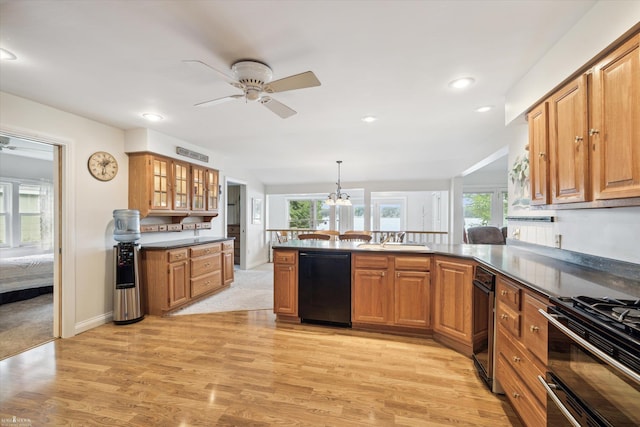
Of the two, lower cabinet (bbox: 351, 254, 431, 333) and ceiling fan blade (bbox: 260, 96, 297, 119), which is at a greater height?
ceiling fan blade (bbox: 260, 96, 297, 119)

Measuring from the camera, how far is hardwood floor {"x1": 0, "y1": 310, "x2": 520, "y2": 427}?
1.77 metres

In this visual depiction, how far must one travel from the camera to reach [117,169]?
11.7 ft

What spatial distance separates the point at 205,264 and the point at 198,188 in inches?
49.5

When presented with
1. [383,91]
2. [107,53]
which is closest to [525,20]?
[383,91]

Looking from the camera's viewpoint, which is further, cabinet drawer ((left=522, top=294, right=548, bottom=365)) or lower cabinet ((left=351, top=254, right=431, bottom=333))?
lower cabinet ((left=351, top=254, right=431, bottom=333))

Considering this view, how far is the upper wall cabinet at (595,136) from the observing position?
1324 mm

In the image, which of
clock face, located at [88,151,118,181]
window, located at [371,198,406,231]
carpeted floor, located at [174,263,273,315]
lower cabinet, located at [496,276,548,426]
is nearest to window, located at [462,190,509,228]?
window, located at [371,198,406,231]

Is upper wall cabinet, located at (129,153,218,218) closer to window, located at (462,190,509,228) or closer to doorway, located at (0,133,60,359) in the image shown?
doorway, located at (0,133,60,359)

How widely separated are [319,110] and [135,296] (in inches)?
121

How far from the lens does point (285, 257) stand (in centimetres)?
332

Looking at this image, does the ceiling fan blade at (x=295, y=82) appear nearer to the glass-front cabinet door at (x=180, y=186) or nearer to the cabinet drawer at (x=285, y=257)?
the cabinet drawer at (x=285, y=257)

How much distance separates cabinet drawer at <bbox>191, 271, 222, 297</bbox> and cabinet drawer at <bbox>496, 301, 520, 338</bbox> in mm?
3673

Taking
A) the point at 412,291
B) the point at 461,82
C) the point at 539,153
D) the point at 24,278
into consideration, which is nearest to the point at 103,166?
the point at 24,278

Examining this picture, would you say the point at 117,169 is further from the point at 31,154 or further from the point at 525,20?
the point at 525,20
